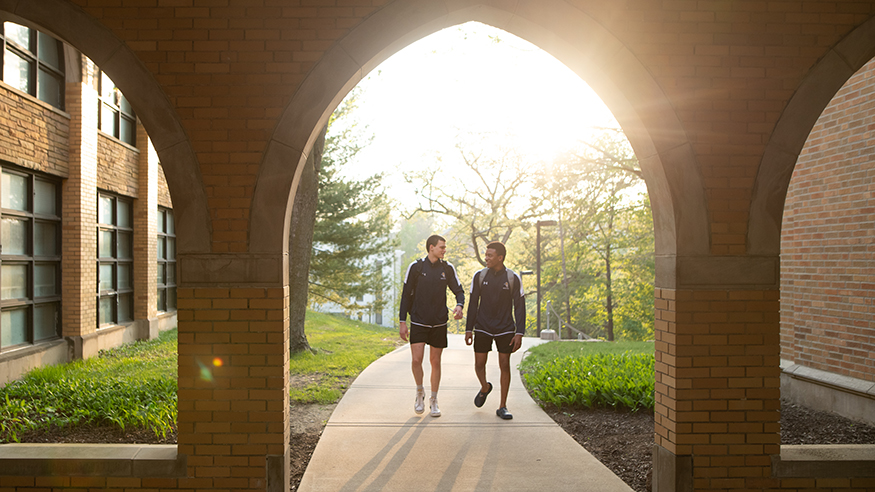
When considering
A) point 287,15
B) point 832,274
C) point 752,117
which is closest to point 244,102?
point 287,15

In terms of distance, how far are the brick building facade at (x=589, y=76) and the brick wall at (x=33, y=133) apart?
20.0 ft

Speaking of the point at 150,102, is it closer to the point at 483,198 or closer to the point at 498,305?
the point at 498,305

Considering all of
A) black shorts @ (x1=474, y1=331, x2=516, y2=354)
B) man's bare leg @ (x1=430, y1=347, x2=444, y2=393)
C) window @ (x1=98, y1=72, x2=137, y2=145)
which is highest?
window @ (x1=98, y1=72, x2=137, y2=145)

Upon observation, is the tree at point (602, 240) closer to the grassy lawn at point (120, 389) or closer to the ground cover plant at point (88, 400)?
the grassy lawn at point (120, 389)

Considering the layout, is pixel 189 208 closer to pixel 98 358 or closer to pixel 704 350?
pixel 704 350

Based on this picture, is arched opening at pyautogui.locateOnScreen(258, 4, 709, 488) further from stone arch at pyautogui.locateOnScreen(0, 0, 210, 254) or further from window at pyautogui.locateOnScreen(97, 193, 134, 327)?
window at pyautogui.locateOnScreen(97, 193, 134, 327)

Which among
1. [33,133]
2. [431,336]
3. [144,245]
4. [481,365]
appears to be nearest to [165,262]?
[144,245]

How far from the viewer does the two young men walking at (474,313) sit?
6020mm

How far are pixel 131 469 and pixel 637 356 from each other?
26.3 feet

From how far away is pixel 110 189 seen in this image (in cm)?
1262

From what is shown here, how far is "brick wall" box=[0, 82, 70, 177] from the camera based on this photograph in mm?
8734

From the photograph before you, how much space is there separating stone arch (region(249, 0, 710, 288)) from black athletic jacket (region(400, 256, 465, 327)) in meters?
2.43

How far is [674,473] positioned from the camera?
3.99m

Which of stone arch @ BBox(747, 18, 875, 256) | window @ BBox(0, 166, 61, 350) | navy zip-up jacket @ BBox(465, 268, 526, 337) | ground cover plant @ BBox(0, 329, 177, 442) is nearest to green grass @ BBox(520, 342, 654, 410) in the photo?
navy zip-up jacket @ BBox(465, 268, 526, 337)
